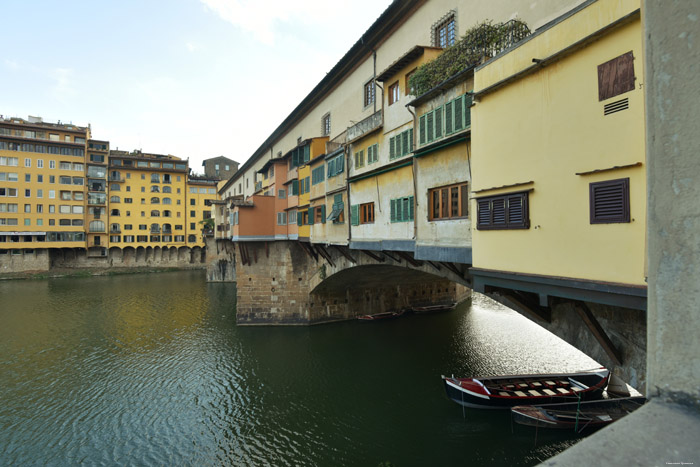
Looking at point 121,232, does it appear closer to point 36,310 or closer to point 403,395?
point 36,310

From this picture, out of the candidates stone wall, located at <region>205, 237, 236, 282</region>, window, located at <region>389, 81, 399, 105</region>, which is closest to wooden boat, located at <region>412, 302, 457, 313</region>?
window, located at <region>389, 81, 399, 105</region>

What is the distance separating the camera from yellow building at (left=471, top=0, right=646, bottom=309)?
5516 millimetres

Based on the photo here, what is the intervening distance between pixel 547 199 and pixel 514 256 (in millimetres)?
1333

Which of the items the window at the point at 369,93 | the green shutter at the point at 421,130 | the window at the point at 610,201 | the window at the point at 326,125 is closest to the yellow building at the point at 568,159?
the window at the point at 610,201

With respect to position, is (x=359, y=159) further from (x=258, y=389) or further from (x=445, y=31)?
(x=258, y=389)

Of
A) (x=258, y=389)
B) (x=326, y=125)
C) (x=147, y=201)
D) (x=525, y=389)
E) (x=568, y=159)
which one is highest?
(x=326, y=125)

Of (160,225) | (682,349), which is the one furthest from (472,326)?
(160,225)

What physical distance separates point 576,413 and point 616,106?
396 inches

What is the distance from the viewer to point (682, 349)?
183cm

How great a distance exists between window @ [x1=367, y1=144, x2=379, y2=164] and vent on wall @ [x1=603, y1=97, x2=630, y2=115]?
8.97 metres

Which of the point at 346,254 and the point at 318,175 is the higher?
the point at 318,175

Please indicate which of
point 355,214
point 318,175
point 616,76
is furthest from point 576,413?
point 318,175

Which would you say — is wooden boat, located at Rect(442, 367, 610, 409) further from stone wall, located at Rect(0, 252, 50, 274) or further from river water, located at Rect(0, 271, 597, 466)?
stone wall, located at Rect(0, 252, 50, 274)

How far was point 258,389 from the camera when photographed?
55.7 ft
